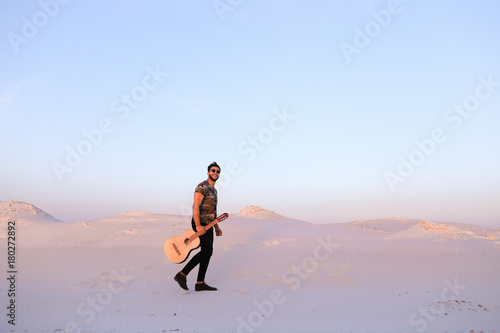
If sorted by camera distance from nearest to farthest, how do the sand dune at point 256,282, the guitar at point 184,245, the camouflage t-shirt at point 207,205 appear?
the sand dune at point 256,282 < the guitar at point 184,245 < the camouflage t-shirt at point 207,205

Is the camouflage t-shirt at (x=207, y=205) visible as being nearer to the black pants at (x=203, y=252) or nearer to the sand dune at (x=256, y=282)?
the black pants at (x=203, y=252)

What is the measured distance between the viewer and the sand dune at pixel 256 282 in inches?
259

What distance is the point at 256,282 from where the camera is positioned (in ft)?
32.1

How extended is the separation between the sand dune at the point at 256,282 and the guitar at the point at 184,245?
0.78 m

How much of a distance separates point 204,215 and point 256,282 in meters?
2.47

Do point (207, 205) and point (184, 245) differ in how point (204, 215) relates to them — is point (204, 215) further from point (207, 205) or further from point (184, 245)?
point (184, 245)

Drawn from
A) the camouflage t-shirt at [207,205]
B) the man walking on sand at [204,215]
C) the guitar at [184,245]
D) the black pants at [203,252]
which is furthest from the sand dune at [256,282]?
the camouflage t-shirt at [207,205]

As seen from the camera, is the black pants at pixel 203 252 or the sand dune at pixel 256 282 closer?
the sand dune at pixel 256 282

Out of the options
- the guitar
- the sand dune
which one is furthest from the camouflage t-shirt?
the sand dune

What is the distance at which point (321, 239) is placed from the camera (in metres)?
14.3

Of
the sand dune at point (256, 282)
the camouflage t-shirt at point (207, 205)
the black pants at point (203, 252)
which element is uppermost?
the camouflage t-shirt at point (207, 205)

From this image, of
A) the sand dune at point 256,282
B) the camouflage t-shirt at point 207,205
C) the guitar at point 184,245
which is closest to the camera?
the sand dune at point 256,282

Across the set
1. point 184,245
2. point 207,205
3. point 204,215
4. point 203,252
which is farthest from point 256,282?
point 207,205

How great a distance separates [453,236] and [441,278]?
19.3ft
